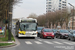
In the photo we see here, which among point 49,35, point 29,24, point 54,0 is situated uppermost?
point 54,0

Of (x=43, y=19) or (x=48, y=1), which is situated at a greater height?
(x=48, y=1)

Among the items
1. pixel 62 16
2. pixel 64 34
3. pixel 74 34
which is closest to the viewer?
pixel 74 34

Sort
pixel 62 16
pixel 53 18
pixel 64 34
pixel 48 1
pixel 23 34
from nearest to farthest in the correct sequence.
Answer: pixel 23 34 < pixel 64 34 < pixel 62 16 < pixel 53 18 < pixel 48 1

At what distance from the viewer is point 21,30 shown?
75.3ft

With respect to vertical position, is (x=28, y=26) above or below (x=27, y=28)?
above

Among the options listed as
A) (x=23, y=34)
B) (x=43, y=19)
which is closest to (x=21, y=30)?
(x=23, y=34)

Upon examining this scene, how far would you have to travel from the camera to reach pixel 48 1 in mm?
86062

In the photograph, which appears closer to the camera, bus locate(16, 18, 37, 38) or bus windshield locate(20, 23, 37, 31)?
bus locate(16, 18, 37, 38)

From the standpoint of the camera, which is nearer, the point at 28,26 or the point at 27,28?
the point at 27,28

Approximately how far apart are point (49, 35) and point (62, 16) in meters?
41.9

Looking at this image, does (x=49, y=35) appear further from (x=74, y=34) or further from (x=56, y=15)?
(x=56, y=15)

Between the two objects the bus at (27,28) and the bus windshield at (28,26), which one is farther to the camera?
the bus windshield at (28,26)

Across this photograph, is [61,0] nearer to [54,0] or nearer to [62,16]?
[54,0]

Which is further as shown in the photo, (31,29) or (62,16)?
(62,16)
